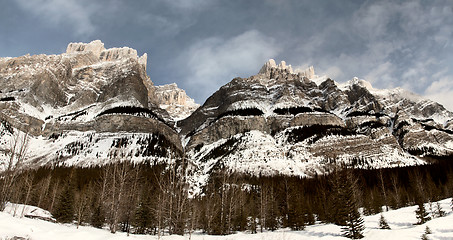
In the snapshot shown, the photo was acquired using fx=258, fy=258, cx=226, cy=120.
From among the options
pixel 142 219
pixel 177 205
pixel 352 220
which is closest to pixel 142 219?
pixel 142 219

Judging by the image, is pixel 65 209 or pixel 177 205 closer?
pixel 177 205

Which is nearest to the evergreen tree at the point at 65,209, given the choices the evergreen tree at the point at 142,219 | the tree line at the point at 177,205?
the tree line at the point at 177,205

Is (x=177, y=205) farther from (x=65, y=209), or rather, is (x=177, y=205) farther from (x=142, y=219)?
(x=65, y=209)

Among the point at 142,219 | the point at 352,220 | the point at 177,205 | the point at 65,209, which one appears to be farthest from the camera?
the point at 142,219

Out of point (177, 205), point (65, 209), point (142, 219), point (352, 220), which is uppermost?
point (177, 205)

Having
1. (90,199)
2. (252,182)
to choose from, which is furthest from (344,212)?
(252,182)

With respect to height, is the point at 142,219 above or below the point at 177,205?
below

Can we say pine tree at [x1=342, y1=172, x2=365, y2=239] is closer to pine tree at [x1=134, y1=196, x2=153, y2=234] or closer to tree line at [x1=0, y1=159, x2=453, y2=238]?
tree line at [x1=0, y1=159, x2=453, y2=238]

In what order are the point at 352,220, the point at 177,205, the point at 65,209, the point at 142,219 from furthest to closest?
the point at 142,219 < the point at 65,209 < the point at 177,205 < the point at 352,220

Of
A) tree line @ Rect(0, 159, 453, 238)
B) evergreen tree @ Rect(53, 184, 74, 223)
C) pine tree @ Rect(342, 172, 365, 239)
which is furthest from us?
evergreen tree @ Rect(53, 184, 74, 223)

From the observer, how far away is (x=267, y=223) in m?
46.3

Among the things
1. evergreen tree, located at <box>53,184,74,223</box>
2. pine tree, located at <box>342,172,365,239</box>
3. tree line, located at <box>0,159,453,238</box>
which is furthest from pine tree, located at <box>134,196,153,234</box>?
pine tree, located at <box>342,172,365,239</box>

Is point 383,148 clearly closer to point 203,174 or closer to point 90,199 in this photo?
point 203,174

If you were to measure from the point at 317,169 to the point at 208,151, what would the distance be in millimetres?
84769
